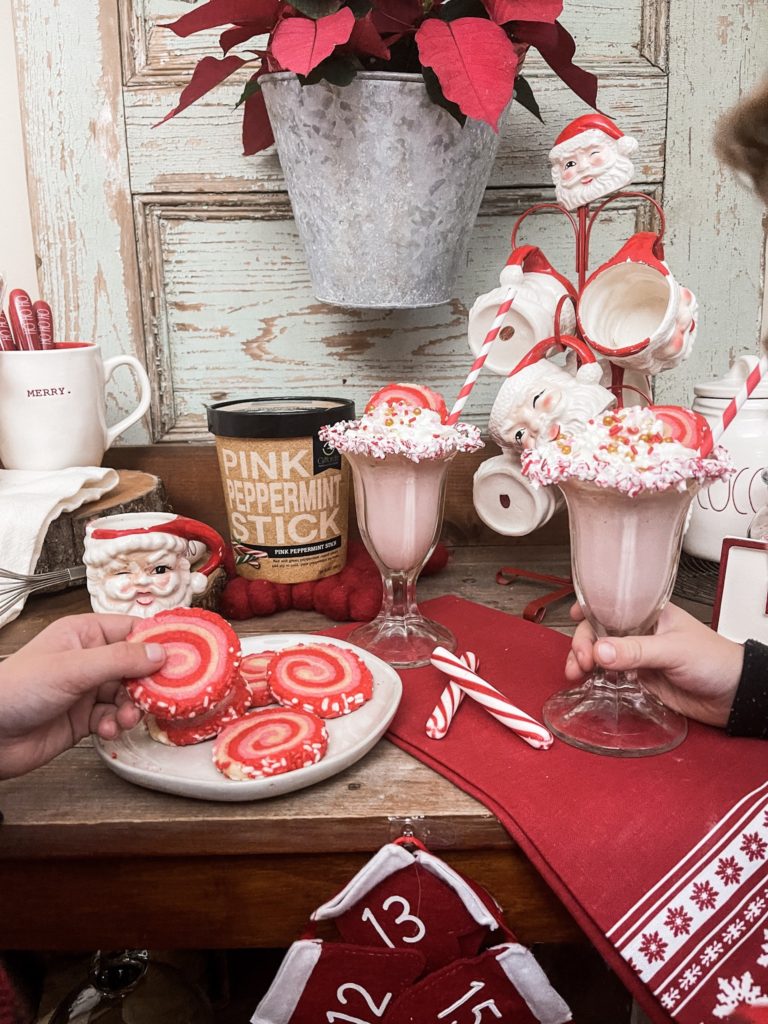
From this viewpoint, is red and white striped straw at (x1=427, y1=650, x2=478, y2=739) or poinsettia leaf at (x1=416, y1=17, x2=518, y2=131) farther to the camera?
poinsettia leaf at (x1=416, y1=17, x2=518, y2=131)

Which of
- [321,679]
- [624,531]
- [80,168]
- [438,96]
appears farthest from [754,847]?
[80,168]

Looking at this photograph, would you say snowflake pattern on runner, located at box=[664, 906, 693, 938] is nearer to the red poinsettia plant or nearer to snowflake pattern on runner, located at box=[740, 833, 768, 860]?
snowflake pattern on runner, located at box=[740, 833, 768, 860]

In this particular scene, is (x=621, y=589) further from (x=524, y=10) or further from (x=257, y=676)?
(x=524, y=10)

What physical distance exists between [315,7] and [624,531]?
0.69 m

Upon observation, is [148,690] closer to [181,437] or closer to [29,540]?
[29,540]

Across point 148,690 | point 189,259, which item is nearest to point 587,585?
point 148,690

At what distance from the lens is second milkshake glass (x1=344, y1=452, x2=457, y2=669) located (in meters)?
0.94

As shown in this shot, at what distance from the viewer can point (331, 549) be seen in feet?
3.93

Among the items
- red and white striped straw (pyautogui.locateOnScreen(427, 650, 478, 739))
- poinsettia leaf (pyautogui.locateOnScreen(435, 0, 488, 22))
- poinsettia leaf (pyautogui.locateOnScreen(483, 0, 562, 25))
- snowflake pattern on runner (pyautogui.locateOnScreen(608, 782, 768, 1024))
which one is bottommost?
snowflake pattern on runner (pyautogui.locateOnScreen(608, 782, 768, 1024))

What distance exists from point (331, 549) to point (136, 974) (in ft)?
1.93

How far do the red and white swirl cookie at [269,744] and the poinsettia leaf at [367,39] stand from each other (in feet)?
2.49

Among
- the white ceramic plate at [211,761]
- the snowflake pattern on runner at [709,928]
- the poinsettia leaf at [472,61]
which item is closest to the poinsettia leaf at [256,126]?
the poinsettia leaf at [472,61]

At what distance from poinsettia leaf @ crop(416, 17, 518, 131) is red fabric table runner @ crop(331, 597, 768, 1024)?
670 mm

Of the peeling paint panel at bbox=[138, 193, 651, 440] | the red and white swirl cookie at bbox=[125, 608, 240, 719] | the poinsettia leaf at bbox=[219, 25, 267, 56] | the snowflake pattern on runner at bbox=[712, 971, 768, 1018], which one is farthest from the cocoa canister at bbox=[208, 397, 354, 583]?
the snowflake pattern on runner at bbox=[712, 971, 768, 1018]
